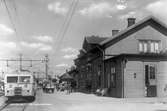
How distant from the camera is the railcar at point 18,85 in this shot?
2689cm

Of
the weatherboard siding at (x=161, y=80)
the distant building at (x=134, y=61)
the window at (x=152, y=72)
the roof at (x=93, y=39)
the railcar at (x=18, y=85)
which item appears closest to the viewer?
the railcar at (x=18, y=85)

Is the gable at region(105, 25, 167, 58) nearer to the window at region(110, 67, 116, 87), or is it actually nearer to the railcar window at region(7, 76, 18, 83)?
the window at region(110, 67, 116, 87)

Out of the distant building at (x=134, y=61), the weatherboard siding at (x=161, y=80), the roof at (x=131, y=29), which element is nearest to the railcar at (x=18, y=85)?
the distant building at (x=134, y=61)

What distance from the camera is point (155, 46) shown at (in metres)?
37.7

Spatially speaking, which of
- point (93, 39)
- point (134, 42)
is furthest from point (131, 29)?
point (93, 39)

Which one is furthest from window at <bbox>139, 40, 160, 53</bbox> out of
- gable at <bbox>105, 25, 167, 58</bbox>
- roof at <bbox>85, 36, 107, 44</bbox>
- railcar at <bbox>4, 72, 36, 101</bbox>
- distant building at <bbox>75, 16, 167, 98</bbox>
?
railcar at <bbox>4, 72, 36, 101</bbox>

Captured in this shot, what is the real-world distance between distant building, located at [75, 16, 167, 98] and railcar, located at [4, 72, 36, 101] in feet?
30.9

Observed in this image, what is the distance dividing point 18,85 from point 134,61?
11.9m

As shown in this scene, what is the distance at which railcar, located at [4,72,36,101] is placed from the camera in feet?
88.2

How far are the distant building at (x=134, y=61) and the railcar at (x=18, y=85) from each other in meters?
9.43

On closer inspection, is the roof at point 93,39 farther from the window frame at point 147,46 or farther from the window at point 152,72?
the window at point 152,72

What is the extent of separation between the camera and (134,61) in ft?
105

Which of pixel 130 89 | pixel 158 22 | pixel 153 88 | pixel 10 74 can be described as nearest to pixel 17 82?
pixel 10 74

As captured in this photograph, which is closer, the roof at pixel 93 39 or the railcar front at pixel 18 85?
the railcar front at pixel 18 85
